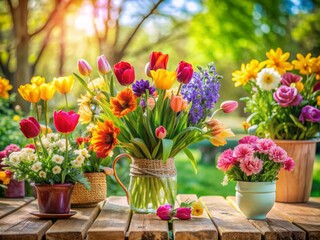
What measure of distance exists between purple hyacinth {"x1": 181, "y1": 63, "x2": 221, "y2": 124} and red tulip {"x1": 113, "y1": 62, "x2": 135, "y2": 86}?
23 centimetres

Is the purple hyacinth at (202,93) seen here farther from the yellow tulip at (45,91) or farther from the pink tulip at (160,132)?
the yellow tulip at (45,91)

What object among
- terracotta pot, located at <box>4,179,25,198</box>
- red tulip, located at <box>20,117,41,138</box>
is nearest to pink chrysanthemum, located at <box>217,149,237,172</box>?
red tulip, located at <box>20,117,41,138</box>

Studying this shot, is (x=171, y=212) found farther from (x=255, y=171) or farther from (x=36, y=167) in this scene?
(x=36, y=167)

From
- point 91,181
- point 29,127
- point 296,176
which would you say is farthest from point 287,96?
point 29,127

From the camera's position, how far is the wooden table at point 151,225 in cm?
187

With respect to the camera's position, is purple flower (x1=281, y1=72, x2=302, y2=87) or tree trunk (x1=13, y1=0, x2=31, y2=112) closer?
purple flower (x1=281, y1=72, x2=302, y2=87)

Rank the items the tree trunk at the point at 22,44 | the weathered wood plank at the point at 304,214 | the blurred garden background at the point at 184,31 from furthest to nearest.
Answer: the blurred garden background at the point at 184,31, the tree trunk at the point at 22,44, the weathered wood plank at the point at 304,214

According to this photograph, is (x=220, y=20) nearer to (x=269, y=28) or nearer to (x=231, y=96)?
(x=269, y=28)

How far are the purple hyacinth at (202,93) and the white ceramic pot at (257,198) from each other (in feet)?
1.06

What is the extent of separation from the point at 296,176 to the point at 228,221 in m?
0.67

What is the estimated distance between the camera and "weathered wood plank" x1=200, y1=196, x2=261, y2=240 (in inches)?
74.4

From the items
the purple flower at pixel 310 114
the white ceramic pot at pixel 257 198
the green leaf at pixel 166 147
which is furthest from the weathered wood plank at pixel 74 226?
the purple flower at pixel 310 114

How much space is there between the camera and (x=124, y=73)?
7.09ft

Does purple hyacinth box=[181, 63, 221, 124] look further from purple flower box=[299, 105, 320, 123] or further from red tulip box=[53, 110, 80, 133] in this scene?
purple flower box=[299, 105, 320, 123]
